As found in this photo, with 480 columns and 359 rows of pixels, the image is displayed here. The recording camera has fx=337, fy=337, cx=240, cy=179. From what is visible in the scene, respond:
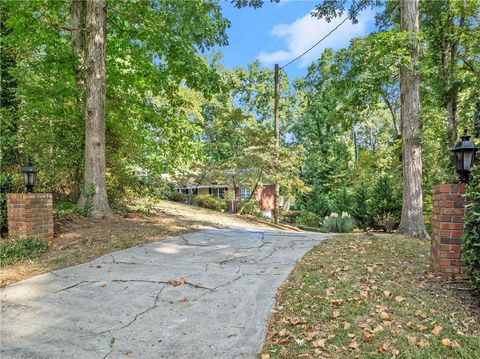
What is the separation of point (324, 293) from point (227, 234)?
3.57 metres

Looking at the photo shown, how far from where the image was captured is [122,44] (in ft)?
28.7

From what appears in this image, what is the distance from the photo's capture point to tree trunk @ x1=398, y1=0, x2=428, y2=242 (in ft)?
22.5

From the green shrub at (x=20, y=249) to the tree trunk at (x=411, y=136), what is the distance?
676cm

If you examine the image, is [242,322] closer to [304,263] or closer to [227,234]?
[304,263]

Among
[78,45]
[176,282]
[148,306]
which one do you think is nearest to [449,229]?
[176,282]

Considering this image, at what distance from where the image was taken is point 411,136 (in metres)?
6.84

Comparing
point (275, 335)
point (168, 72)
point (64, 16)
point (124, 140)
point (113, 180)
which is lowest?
point (275, 335)

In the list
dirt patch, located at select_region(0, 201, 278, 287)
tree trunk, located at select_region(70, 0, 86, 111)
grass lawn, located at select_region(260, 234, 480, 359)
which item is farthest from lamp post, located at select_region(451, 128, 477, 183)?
tree trunk, located at select_region(70, 0, 86, 111)

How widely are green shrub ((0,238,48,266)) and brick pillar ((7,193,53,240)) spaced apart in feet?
0.59

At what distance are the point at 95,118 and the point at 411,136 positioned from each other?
645 cm

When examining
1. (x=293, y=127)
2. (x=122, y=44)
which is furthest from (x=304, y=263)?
(x=293, y=127)

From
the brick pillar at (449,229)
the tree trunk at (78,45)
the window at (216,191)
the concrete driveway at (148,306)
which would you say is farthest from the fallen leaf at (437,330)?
the window at (216,191)

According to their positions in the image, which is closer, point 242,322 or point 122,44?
point 242,322

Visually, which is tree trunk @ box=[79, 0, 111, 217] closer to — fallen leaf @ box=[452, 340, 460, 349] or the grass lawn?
the grass lawn
